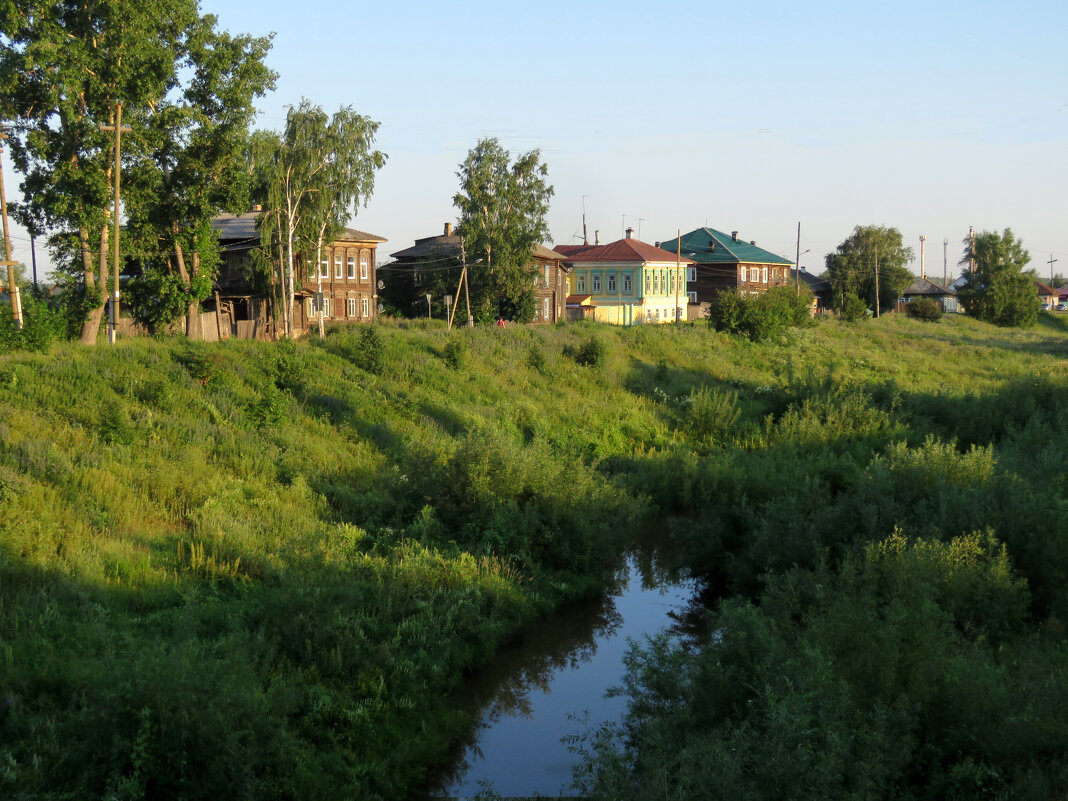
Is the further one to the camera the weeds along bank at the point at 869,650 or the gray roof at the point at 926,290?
the gray roof at the point at 926,290

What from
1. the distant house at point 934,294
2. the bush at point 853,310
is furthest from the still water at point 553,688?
the distant house at point 934,294

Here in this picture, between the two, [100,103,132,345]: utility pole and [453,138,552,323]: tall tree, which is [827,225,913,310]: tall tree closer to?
[453,138,552,323]: tall tree

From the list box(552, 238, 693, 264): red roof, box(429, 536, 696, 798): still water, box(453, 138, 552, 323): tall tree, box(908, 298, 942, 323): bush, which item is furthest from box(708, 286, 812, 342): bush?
box(908, 298, 942, 323): bush

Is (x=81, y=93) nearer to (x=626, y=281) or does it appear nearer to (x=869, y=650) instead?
(x=869, y=650)

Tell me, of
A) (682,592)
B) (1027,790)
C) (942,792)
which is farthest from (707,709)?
(682,592)

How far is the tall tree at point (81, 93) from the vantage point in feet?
82.4

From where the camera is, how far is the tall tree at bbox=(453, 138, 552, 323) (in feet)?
155

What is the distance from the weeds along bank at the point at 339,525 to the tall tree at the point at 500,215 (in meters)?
21.6

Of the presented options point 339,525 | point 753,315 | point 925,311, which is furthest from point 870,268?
point 339,525

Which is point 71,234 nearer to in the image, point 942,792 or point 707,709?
point 707,709

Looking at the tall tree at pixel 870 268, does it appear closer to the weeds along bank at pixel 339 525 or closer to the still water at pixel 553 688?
the weeds along bank at pixel 339 525

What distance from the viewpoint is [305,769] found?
760 centimetres

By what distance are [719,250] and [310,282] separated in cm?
3672

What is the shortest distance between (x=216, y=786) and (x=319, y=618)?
2.79 m
